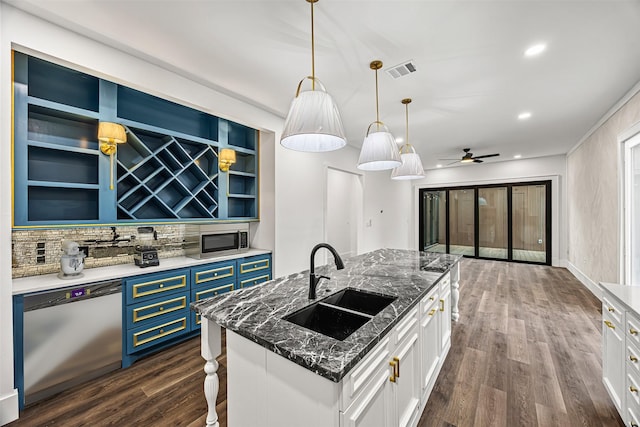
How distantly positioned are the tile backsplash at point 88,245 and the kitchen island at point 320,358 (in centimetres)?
188

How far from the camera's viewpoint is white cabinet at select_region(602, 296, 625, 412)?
1.72 m

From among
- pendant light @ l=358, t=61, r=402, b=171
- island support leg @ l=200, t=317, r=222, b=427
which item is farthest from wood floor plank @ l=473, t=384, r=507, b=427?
pendant light @ l=358, t=61, r=402, b=171

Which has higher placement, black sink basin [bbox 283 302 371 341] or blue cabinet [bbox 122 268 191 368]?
black sink basin [bbox 283 302 371 341]

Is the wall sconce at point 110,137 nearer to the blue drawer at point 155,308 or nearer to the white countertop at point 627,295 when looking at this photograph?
the blue drawer at point 155,308

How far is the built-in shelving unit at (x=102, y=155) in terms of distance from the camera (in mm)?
2170

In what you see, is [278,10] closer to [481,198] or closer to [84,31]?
[84,31]

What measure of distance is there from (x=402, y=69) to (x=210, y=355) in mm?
2880

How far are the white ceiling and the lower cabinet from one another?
80.7 inches

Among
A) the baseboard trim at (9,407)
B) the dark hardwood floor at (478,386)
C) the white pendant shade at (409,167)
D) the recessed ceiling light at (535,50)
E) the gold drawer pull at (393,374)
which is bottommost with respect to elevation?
the dark hardwood floor at (478,386)

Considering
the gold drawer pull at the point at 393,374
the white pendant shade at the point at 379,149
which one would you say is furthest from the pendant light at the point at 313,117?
the gold drawer pull at the point at 393,374

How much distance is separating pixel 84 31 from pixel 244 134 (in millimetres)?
2009

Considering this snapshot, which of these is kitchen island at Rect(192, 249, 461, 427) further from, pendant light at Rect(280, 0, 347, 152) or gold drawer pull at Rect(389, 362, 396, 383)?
pendant light at Rect(280, 0, 347, 152)

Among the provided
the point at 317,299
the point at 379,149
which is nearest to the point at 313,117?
the point at 379,149

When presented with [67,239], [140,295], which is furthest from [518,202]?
[67,239]
